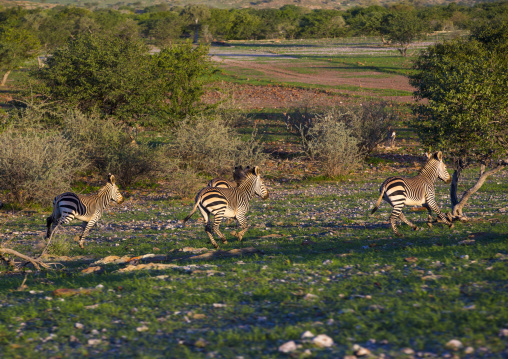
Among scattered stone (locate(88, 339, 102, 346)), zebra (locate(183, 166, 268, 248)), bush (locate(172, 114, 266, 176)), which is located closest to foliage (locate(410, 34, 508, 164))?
zebra (locate(183, 166, 268, 248))

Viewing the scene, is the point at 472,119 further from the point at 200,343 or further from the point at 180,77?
the point at 180,77

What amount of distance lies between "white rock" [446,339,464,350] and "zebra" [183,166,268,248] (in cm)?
780

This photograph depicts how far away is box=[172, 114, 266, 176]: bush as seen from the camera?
2736cm

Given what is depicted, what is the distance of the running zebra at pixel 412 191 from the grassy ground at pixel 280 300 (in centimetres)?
73

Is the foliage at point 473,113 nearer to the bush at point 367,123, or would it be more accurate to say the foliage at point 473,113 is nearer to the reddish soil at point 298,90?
the bush at point 367,123

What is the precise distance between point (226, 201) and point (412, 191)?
16.8 ft

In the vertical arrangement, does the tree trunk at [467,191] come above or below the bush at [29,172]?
above

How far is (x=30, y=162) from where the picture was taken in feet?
71.5

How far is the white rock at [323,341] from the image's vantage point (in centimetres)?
A: 605

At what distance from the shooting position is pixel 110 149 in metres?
27.0

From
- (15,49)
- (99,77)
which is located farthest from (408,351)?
(15,49)

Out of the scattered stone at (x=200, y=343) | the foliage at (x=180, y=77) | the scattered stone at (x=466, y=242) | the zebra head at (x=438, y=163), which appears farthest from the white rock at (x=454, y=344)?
the foliage at (x=180, y=77)

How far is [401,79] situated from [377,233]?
2194 inches

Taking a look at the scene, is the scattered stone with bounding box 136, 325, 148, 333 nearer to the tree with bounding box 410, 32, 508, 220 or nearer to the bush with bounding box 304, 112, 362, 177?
the tree with bounding box 410, 32, 508, 220
